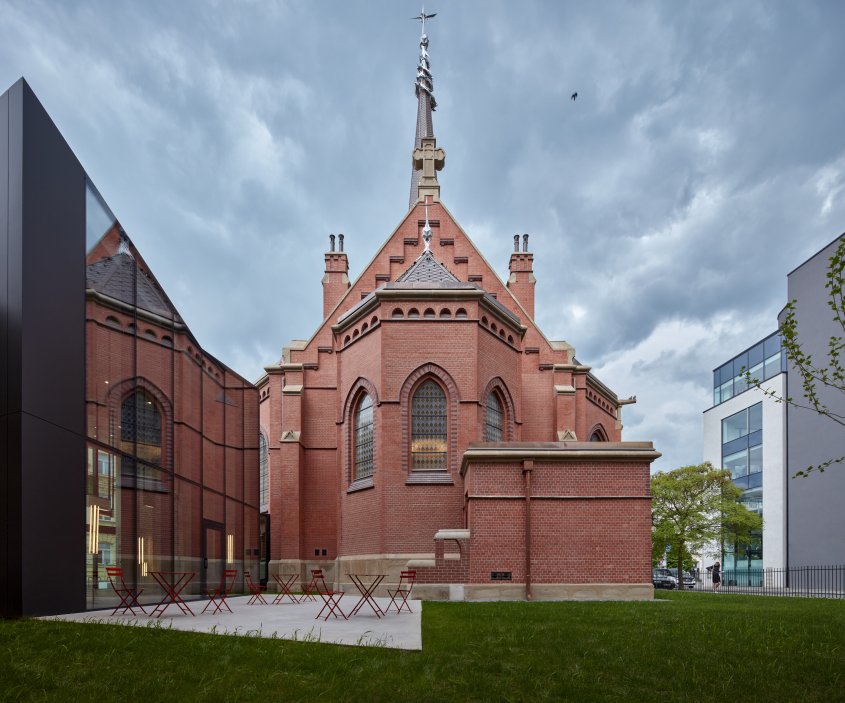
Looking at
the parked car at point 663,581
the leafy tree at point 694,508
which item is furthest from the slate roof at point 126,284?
the parked car at point 663,581

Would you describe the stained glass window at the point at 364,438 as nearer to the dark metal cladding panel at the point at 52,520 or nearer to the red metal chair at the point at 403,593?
the red metal chair at the point at 403,593

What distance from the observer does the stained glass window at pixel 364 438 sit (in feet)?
86.2

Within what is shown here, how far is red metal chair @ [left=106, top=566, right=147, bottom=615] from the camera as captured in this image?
14.0 meters

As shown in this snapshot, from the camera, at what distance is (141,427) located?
54.6 feet

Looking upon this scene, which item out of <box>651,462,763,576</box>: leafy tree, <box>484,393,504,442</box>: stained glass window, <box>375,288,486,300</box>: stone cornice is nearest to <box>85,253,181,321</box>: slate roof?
<box>375,288,486,300</box>: stone cornice

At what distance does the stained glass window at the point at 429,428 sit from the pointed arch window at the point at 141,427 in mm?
9765

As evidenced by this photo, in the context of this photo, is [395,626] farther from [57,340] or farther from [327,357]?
[327,357]

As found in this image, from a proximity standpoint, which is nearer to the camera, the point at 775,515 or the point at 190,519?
the point at 190,519

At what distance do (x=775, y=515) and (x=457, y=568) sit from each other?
33036 mm

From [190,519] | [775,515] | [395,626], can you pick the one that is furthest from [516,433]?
[775,515]

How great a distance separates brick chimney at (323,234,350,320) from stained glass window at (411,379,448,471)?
8.70 metres

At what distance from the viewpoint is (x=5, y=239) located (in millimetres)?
12328

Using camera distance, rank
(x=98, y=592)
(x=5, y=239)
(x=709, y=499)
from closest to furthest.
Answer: (x=5, y=239), (x=98, y=592), (x=709, y=499)

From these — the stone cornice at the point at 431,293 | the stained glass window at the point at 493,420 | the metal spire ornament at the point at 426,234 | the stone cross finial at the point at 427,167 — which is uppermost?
the stone cross finial at the point at 427,167
